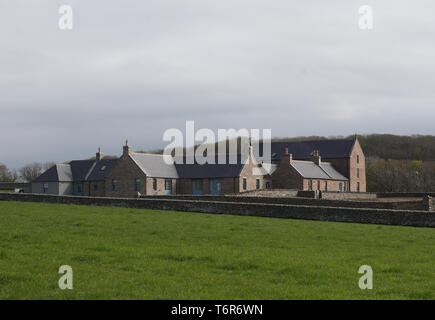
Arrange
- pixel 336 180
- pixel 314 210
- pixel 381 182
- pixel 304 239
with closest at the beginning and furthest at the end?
pixel 304 239 < pixel 314 210 < pixel 336 180 < pixel 381 182

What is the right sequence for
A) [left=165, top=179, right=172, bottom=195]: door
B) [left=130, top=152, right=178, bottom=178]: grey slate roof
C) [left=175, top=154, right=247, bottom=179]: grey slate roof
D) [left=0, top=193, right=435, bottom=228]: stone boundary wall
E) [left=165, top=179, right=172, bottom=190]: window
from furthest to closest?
[left=165, top=179, right=172, bottom=190]: window, [left=165, top=179, right=172, bottom=195]: door, [left=130, top=152, right=178, bottom=178]: grey slate roof, [left=175, top=154, right=247, bottom=179]: grey slate roof, [left=0, top=193, right=435, bottom=228]: stone boundary wall

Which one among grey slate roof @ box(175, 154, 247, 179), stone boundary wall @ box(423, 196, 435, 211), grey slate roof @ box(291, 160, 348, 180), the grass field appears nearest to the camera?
the grass field

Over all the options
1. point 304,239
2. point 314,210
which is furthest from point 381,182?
point 304,239

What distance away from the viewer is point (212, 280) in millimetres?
12141

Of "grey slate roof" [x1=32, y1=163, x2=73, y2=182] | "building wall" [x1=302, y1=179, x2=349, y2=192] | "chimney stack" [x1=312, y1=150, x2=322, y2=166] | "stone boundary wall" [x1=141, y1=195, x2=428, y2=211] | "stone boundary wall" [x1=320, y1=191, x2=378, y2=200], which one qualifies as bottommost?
"stone boundary wall" [x1=320, y1=191, x2=378, y2=200]

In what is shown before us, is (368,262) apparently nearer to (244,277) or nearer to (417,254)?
(417,254)

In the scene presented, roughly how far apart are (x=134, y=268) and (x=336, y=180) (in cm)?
5911

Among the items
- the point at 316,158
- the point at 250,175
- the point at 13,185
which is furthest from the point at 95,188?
the point at 316,158

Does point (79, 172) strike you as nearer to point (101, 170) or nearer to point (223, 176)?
point (101, 170)

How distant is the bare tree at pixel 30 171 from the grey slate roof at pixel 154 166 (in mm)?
49208

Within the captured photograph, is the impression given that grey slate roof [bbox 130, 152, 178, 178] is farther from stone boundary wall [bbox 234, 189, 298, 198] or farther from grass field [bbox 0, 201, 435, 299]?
grass field [bbox 0, 201, 435, 299]

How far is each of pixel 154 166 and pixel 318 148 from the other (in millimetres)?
27318

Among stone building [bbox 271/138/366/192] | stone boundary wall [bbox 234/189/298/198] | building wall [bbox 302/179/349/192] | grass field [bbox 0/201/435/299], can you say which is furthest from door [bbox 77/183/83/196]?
grass field [bbox 0/201/435/299]

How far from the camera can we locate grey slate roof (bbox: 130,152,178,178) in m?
58.2
